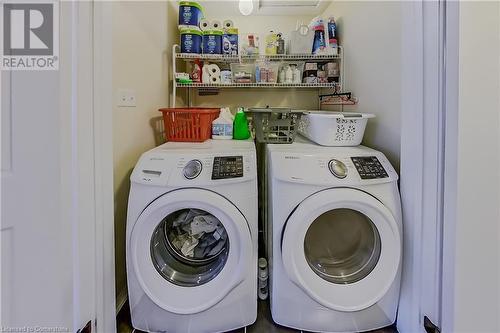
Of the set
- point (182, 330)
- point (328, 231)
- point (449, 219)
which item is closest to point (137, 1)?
point (328, 231)

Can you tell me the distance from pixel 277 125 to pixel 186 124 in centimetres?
61

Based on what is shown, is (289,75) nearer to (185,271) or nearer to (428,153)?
(428,153)

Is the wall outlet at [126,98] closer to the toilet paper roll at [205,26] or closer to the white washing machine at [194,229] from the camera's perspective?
the white washing machine at [194,229]

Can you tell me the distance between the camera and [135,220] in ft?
3.98

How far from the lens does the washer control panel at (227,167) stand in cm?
124

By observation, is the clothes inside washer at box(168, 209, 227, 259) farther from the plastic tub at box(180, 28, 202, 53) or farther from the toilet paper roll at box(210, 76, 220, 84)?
the plastic tub at box(180, 28, 202, 53)

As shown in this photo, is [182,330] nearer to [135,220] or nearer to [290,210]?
[135,220]

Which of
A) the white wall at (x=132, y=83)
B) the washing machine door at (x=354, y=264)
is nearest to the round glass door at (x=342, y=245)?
the washing machine door at (x=354, y=264)

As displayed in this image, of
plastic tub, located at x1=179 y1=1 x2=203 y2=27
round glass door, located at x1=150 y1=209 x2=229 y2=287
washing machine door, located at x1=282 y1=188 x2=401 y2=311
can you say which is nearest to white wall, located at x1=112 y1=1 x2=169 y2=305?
plastic tub, located at x1=179 y1=1 x2=203 y2=27

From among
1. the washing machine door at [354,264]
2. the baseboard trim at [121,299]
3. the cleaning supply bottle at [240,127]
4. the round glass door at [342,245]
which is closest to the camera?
the washing machine door at [354,264]

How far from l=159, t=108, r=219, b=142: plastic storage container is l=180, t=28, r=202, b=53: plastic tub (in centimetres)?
64

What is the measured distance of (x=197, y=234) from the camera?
1406 mm

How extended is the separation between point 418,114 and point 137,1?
5.50 feet

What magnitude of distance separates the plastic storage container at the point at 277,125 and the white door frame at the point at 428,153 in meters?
0.62
